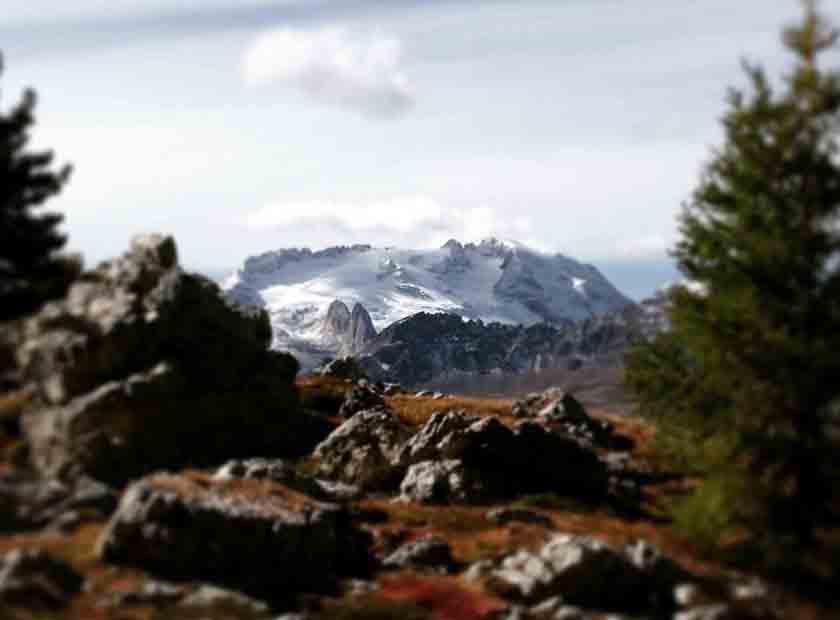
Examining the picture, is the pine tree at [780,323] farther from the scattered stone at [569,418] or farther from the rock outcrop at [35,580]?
the scattered stone at [569,418]

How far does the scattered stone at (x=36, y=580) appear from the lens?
980 inches

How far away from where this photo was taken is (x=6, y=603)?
80.7ft

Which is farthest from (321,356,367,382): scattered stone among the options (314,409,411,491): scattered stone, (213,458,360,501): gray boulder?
(213,458,360,501): gray boulder

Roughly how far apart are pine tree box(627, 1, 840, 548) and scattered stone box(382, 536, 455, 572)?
925 centimetres

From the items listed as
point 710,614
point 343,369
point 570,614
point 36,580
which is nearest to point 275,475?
point 36,580

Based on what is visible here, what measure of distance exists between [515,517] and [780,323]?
1561cm

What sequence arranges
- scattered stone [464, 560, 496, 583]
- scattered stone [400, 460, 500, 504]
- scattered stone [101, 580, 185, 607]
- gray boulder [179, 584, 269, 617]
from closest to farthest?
scattered stone [101, 580, 185, 607] → gray boulder [179, 584, 269, 617] → scattered stone [464, 560, 496, 583] → scattered stone [400, 460, 500, 504]

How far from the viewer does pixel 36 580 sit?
25.5 meters

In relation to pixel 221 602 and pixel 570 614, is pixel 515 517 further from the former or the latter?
pixel 221 602

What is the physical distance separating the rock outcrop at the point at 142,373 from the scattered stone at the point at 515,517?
38.2 feet

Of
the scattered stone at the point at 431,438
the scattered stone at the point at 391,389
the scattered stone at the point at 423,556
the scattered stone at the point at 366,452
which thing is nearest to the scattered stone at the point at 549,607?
the scattered stone at the point at 423,556

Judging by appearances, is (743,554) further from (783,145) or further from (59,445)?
(59,445)

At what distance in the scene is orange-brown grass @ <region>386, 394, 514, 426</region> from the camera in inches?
2562

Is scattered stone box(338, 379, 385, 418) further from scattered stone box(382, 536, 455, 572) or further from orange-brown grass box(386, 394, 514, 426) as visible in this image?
scattered stone box(382, 536, 455, 572)
